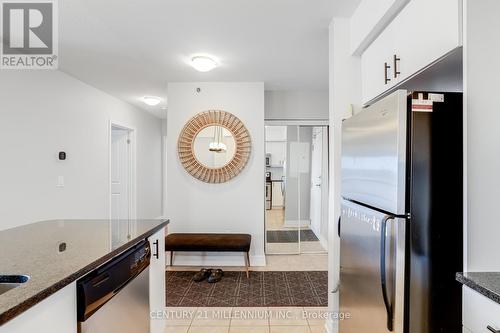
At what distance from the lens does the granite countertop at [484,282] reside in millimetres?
889

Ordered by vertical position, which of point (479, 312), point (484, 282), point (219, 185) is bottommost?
point (479, 312)

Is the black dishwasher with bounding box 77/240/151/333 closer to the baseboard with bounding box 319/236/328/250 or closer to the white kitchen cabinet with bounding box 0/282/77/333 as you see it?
the white kitchen cabinet with bounding box 0/282/77/333

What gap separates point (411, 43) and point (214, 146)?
2663 mm

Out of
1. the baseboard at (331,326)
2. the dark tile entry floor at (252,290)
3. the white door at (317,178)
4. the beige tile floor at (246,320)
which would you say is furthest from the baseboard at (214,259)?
the baseboard at (331,326)

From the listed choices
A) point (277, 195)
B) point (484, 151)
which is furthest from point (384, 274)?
point (277, 195)

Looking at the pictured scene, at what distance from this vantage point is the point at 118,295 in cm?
130

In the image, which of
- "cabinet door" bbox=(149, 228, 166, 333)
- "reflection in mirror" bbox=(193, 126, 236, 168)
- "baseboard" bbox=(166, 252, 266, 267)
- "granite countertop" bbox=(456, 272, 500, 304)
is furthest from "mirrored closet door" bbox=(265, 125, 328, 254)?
"granite countertop" bbox=(456, 272, 500, 304)

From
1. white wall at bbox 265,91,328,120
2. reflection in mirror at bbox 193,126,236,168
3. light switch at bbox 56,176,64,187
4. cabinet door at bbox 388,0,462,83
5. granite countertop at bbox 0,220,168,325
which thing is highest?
white wall at bbox 265,91,328,120

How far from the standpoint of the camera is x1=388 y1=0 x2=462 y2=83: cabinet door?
114 centimetres

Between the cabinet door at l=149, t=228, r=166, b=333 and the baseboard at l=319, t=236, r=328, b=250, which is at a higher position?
the cabinet door at l=149, t=228, r=166, b=333

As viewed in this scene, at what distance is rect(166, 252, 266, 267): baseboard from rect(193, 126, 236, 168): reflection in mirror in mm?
1192

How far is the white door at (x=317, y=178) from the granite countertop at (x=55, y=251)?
3053 mm

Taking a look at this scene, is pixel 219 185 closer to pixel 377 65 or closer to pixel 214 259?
pixel 214 259

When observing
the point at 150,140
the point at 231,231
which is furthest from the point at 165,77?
the point at 150,140
